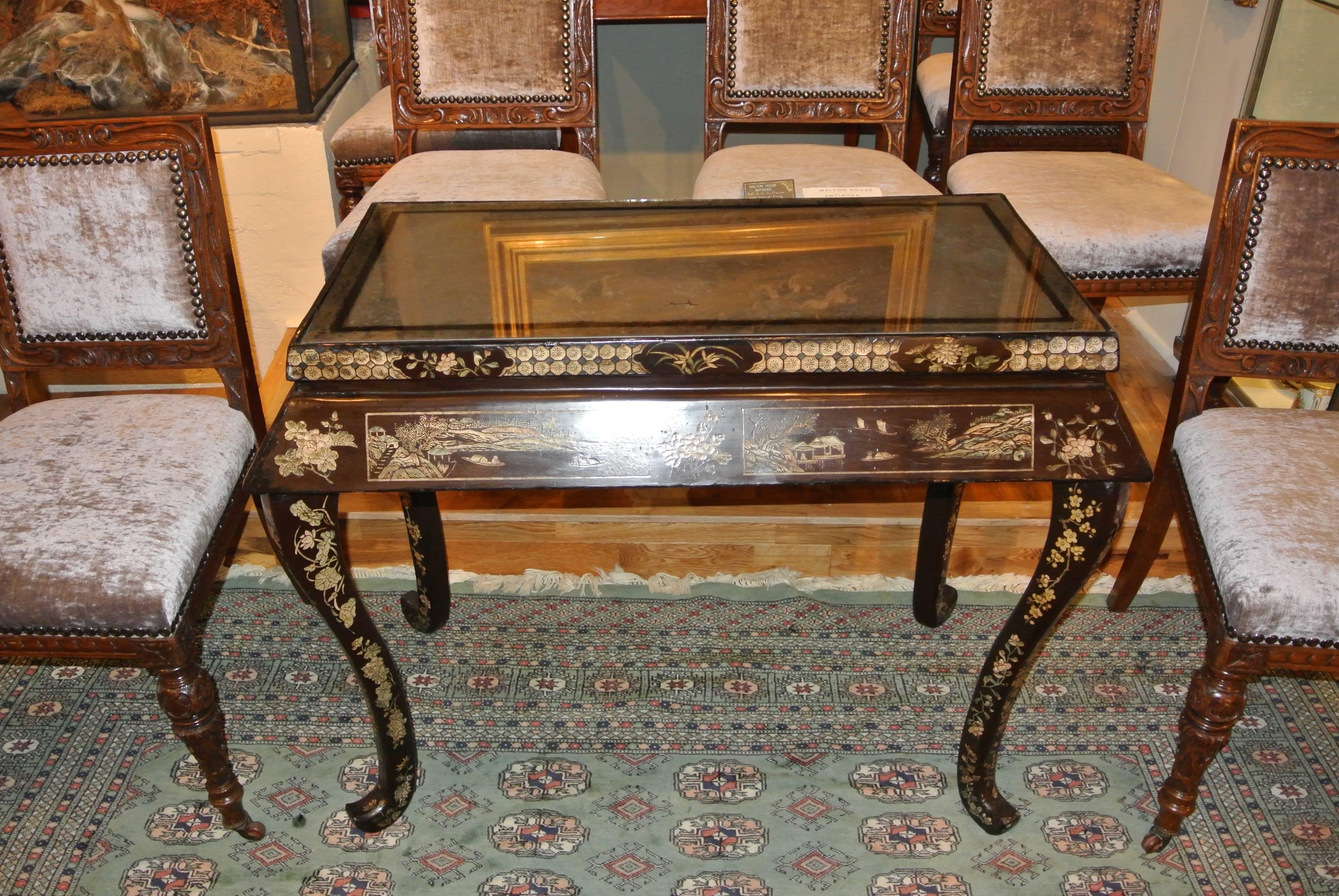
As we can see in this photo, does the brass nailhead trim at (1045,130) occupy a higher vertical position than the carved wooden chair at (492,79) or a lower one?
lower

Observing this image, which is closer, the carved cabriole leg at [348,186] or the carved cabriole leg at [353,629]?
the carved cabriole leg at [353,629]

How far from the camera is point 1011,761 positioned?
77.5 inches

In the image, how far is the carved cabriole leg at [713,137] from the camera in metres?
2.79

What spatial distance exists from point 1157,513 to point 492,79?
181 cm

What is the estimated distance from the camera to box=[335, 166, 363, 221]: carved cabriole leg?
3266 mm

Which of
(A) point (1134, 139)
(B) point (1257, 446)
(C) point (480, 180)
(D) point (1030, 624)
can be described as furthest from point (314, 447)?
(A) point (1134, 139)

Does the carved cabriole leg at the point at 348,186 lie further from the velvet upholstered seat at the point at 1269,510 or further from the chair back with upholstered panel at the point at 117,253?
the velvet upholstered seat at the point at 1269,510

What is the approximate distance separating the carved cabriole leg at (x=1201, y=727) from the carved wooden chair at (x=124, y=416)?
148 centimetres

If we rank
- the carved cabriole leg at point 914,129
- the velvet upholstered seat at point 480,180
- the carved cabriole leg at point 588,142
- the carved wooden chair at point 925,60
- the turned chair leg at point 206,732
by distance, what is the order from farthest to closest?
the carved cabriole leg at point 914,129, the carved wooden chair at point 925,60, the carved cabriole leg at point 588,142, the velvet upholstered seat at point 480,180, the turned chair leg at point 206,732

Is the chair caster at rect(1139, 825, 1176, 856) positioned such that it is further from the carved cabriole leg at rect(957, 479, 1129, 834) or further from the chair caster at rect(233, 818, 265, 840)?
the chair caster at rect(233, 818, 265, 840)

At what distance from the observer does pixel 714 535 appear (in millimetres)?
2436

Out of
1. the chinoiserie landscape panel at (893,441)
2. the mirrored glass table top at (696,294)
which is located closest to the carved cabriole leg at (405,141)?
the mirrored glass table top at (696,294)

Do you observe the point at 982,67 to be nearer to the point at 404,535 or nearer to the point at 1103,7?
the point at 1103,7

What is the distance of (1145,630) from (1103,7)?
4.92 ft
